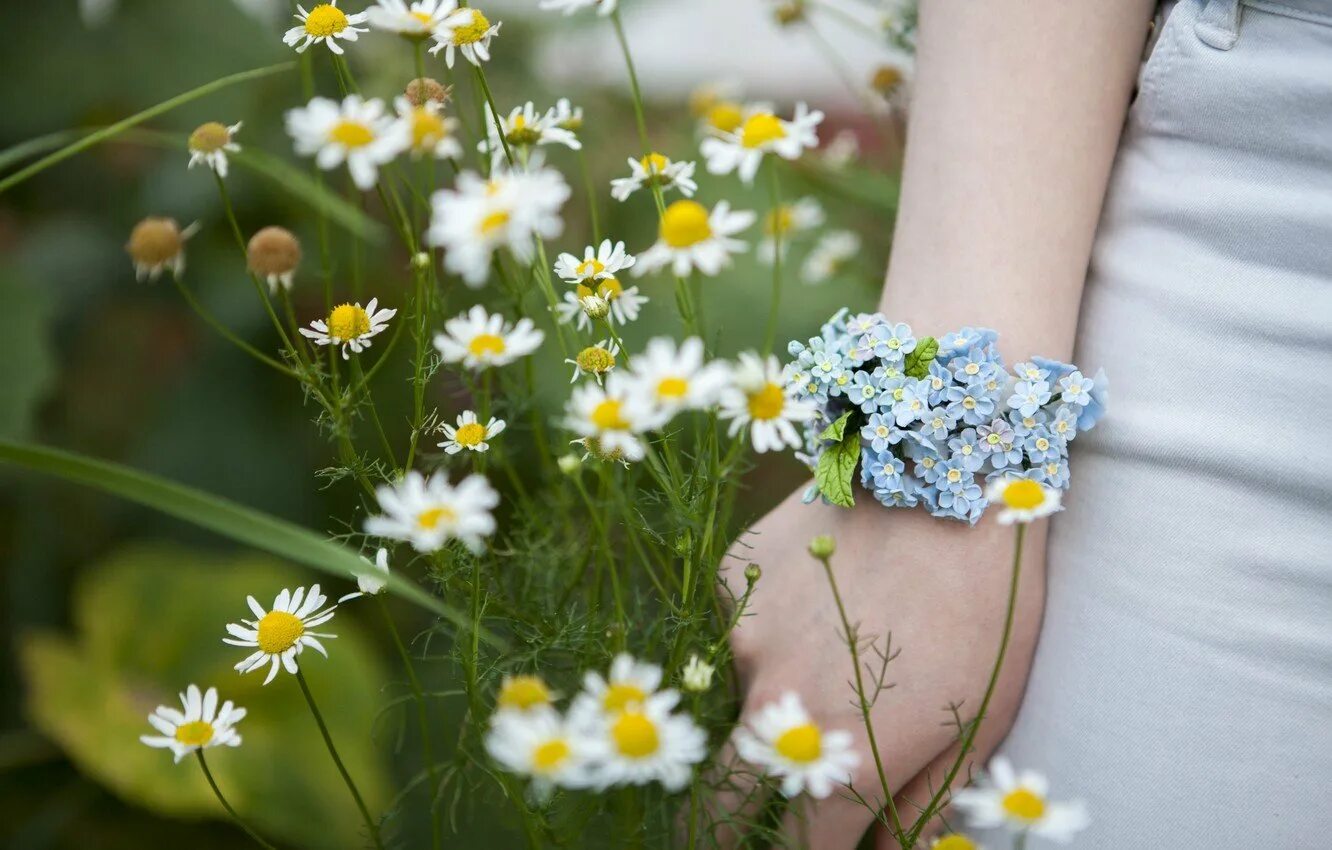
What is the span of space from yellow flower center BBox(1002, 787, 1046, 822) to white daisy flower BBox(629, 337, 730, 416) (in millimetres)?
159

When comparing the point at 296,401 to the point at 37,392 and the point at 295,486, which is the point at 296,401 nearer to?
the point at 295,486

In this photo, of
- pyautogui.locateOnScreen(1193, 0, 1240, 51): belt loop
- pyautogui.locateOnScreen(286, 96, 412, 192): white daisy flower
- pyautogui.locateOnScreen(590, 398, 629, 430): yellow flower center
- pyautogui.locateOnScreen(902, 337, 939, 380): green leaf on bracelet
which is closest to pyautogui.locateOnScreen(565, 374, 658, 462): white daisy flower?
pyautogui.locateOnScreen(590, 398, 629, 430): yellow flower center

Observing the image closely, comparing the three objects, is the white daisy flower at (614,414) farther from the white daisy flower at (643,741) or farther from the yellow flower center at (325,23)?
the yellow flower center at (325,23)

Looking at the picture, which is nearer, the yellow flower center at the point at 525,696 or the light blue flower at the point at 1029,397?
the yellow flower center at the point at 525,696

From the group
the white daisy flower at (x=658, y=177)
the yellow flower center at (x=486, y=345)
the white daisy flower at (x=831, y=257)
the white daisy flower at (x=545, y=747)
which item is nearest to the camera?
the white daisy flower at (x=545, y=747)

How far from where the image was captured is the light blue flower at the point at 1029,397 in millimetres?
532

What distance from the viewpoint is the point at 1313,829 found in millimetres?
550

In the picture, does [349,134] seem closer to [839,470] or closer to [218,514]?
[218,514]

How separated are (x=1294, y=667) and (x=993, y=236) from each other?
27 centimetres

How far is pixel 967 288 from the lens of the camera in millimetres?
577

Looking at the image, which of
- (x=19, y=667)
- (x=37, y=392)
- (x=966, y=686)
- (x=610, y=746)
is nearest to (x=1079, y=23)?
(x=966, y=686)

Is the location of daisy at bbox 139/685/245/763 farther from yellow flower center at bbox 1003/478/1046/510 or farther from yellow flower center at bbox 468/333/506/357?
yellow flower center at bbox 1003/478/1046/510

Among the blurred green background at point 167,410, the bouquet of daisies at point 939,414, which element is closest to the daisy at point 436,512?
the bouquet of daisies at point 939,414

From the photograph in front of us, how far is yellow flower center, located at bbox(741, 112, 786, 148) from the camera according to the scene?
17.1 inches
